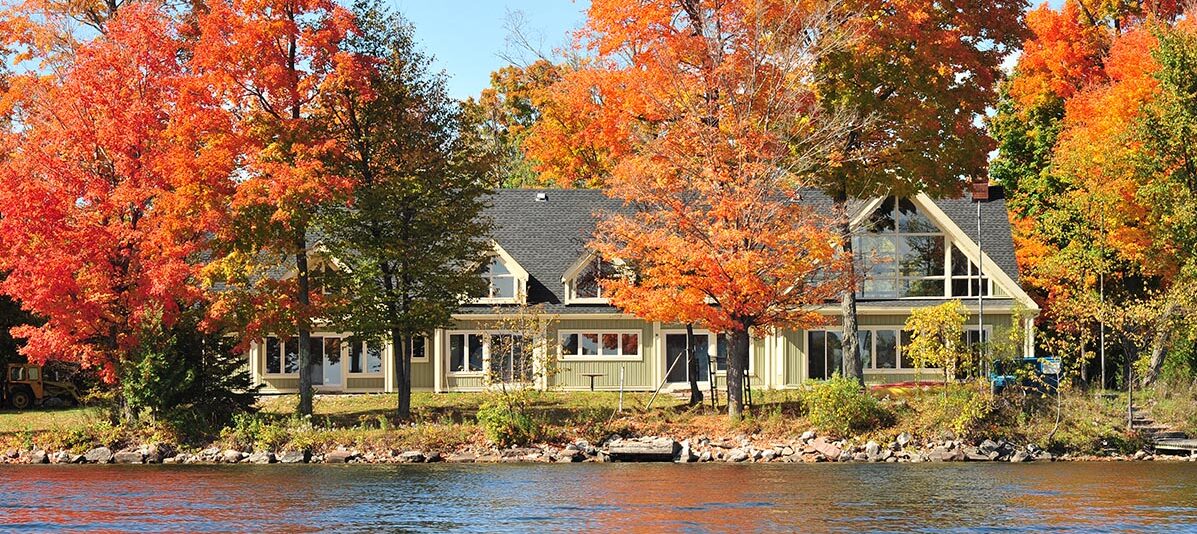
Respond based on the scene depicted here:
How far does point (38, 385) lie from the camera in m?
44.7

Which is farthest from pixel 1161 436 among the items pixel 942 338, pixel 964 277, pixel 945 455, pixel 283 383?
pixel 283 383

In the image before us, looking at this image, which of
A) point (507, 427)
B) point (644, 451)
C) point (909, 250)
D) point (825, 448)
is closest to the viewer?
point (825, 448)

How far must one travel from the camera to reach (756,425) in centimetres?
3659

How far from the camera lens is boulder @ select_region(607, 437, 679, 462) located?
35.2 metres

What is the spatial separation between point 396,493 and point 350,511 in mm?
2798

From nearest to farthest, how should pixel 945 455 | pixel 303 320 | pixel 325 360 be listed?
pixel 945 455, pixel 303 320, pixel 325 360

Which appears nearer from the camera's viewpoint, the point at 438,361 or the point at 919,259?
the point at 438,361

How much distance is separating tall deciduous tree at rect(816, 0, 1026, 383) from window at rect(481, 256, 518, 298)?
1312 cm

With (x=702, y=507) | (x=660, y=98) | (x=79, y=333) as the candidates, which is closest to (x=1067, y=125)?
(x=660, y=98)

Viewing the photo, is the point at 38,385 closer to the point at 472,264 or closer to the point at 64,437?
the point at 64,437

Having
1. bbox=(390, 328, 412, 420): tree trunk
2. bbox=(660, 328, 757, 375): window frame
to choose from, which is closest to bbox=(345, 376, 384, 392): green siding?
bbox=(390, 328, 412, 420): tree trunk

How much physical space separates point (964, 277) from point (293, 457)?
76.5 feet

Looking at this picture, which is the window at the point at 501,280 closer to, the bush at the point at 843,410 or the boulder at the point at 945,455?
the bush at the point at 843,410

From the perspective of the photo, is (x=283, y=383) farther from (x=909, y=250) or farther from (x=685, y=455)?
(x=909, y=250)
